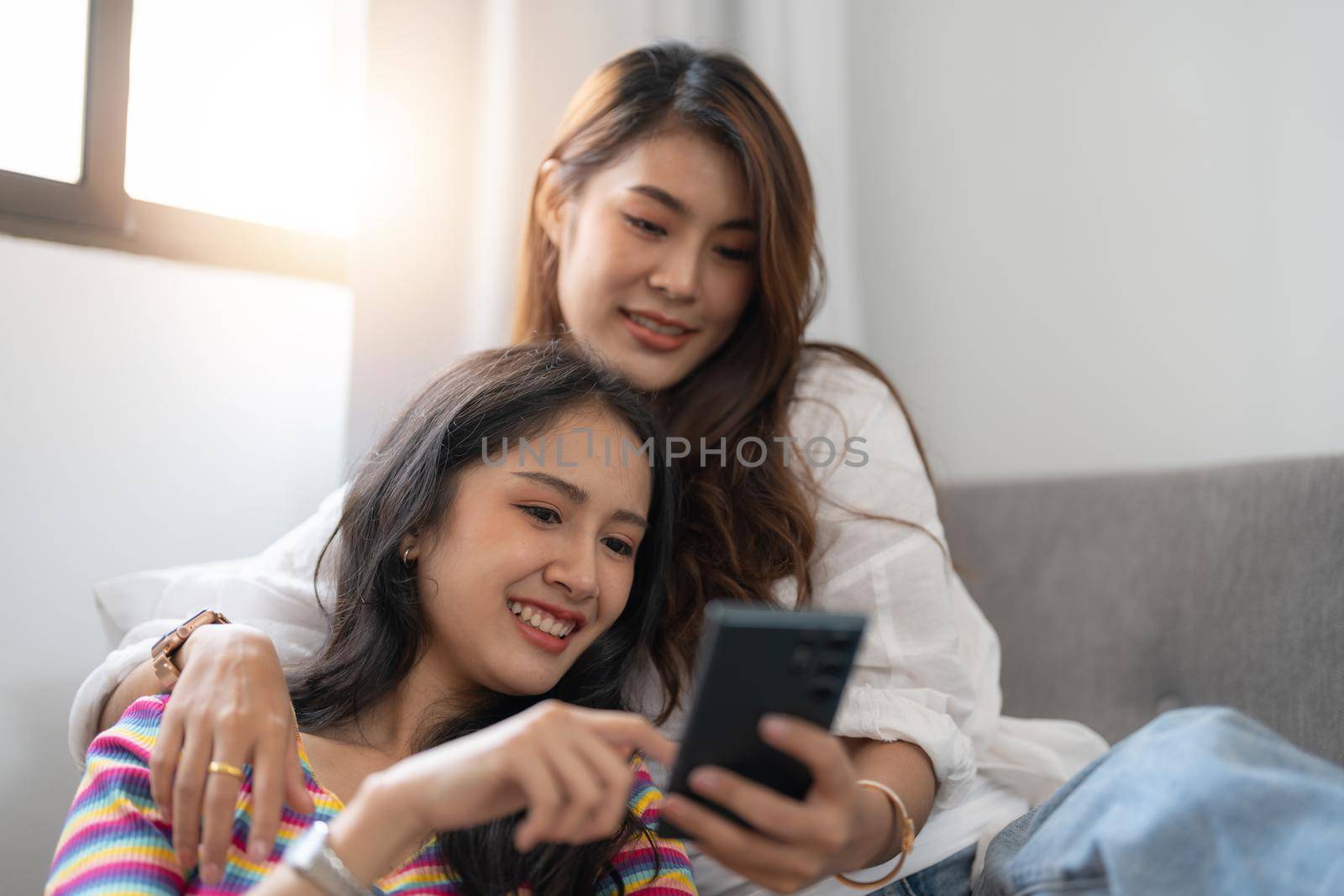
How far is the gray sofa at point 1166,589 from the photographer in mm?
1228

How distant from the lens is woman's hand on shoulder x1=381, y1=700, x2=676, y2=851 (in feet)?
2.08

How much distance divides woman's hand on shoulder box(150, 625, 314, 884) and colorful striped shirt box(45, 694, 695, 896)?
2 centimetres

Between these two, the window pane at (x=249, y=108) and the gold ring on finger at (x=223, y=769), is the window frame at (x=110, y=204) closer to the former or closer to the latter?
the window pane at (x=249, y=108)

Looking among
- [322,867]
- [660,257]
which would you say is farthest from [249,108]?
[322,867]

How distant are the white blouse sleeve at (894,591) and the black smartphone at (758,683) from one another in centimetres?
37

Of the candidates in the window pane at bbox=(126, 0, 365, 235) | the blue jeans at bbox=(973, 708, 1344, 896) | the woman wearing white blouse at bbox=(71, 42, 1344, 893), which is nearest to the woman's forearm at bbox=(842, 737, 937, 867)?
the woman wearing white blouse at bbox=(71, 42, 1344, 893)

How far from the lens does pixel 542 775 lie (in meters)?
0.63

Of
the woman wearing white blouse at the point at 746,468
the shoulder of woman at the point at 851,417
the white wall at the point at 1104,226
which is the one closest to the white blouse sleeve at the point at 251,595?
the woman wearing white blouse at the point at 746,468

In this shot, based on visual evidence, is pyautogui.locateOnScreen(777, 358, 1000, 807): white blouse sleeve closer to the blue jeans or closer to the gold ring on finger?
the blue jeans

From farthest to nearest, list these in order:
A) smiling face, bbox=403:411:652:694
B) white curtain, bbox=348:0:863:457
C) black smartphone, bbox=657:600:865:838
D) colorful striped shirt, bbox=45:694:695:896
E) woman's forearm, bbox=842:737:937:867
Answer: white curtain, bbox=348:0:863:457
smiling face, bbox=403:411:652:694
woman's forearm, bbox=842:737:937:867
colorful striped shirt, bbox=45:694:695:896
black smartphone, bbox=657:600:865:838

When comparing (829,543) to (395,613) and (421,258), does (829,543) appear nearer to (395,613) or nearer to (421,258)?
(395,613)

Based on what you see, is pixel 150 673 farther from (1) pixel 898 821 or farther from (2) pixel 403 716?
(1) pixel 898 821

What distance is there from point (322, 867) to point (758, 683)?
11.9 inches
